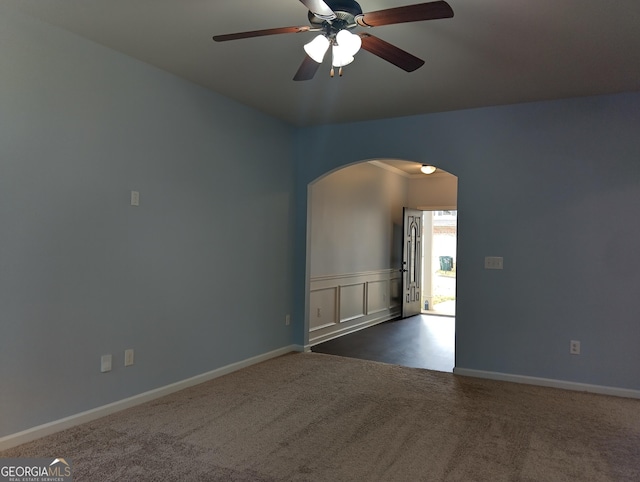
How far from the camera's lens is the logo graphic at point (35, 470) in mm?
2512

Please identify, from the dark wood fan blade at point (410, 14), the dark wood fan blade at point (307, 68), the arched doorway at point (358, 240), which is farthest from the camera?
the arched doorway at point (358, 240)

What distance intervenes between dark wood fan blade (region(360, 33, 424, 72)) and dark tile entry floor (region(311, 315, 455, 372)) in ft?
11.1

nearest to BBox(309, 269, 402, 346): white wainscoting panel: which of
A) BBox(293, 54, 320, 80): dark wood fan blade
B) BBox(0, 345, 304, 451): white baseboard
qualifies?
BBox(0, 345, 304, 451): white baseboard

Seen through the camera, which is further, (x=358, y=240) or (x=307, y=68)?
(x=358, y=240)

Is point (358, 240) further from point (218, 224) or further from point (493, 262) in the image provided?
point (218, 224)

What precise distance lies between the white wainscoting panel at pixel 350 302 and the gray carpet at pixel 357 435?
1.85 m

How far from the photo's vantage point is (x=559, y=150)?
4.38 metres

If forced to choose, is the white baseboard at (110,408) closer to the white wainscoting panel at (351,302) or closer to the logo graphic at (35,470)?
the logo graphic at (35,470)

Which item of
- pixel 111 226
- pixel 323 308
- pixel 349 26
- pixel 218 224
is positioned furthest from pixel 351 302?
pixel 349 26

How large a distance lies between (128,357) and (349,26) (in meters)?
2.84

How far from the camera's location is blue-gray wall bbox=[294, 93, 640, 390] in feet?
13.6

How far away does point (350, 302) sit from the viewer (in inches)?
279

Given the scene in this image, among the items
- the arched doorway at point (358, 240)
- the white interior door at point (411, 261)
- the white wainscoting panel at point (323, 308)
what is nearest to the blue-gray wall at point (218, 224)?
the white wainscoting panel at point (323, 308)

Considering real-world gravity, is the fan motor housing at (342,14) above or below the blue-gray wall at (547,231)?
above
